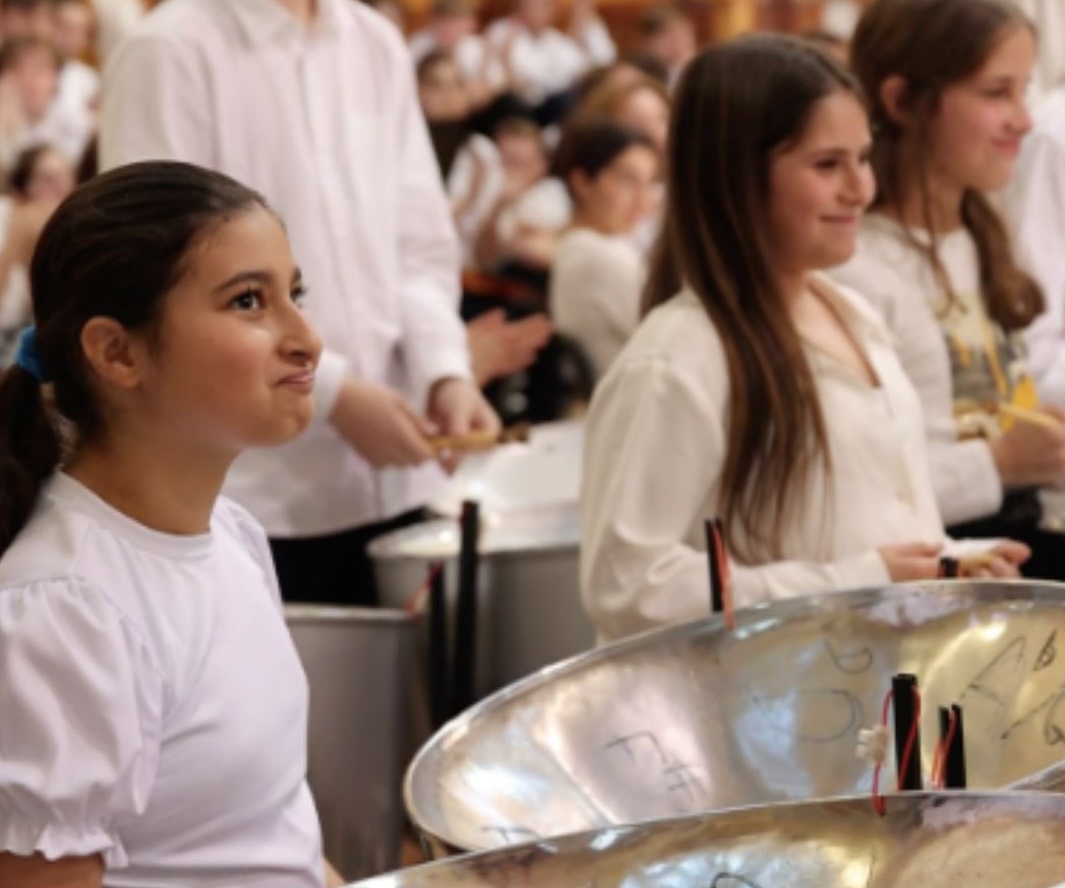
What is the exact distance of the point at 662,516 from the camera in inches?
59.2

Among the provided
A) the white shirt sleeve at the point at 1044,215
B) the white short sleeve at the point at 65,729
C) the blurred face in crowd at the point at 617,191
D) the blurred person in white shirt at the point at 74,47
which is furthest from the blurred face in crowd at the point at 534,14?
the white short sleeve at the point at 65,729

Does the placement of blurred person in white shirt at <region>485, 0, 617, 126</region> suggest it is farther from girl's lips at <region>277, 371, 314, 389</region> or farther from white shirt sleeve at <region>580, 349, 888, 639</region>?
girl's lips at <region>277, 371, 314, 389</region>

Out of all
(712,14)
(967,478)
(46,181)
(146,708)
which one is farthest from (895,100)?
(712,14)

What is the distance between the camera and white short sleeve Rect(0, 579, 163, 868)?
103 centimetres

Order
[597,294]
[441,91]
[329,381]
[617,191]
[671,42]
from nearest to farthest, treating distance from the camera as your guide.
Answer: [329,381] < [597,294] < [617,191] < [441,91] < [671,42]

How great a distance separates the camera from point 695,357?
1.52 m

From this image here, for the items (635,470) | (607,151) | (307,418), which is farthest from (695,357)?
(607,151)

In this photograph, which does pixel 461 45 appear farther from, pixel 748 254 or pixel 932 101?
pixel 748 254

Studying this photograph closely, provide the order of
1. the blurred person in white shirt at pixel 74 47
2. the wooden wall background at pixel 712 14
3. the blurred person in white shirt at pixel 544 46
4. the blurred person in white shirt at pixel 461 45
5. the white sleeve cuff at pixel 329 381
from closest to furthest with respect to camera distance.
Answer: the white sleeve cuff at pixel 329 381 → the blurred person in white shirt at pixel 74 47 → the blurred person in white shirt at pixel 461 45 → the blurred person in white shirt at pixel 544 46 → the wooden wall background at pixel 712 14

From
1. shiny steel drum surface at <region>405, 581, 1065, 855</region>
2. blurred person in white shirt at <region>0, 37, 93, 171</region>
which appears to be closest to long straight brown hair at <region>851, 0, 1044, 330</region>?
shiny steel drum surface at <region>405, 581, 1065, 855</region>

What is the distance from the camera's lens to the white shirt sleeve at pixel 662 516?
4.83 feet

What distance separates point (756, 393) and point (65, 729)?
63 centimetres

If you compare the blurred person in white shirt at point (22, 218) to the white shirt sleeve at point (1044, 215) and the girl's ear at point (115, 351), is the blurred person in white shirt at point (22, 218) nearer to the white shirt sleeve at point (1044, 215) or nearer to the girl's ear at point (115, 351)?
the white shirt sleeve at point (1044, 215)

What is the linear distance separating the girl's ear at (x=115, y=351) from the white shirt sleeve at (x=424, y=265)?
0.75m
